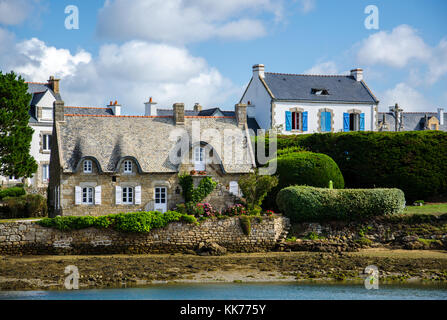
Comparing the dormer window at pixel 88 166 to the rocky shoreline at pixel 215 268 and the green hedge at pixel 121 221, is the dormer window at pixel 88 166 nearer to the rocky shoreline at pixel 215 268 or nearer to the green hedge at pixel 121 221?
the green hedge at pixel 121 221

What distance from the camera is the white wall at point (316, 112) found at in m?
45.0

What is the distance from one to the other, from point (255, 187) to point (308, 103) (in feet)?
51.7

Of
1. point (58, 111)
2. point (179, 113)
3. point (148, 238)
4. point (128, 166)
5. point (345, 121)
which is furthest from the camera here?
point (345, 121)

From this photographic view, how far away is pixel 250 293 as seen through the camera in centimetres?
2191

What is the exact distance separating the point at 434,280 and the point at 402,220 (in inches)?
255

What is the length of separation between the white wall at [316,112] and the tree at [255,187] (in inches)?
533

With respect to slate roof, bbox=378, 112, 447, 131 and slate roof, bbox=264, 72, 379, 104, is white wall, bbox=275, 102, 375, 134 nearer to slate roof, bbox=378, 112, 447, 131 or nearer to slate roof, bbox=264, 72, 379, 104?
slate roof, bbox=264, 72, 379, 104

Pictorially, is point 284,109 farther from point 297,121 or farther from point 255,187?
point 255,187

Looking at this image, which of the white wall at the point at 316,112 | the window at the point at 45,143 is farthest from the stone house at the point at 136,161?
the window at the point at 45,143

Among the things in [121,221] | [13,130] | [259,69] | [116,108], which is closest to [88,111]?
[116,108]

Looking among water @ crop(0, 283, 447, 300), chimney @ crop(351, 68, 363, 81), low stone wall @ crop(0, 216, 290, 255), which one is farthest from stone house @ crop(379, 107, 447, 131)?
water @ crop(0, 283, 447, 300)

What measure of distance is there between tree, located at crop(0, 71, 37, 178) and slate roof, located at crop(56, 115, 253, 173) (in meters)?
7.49
